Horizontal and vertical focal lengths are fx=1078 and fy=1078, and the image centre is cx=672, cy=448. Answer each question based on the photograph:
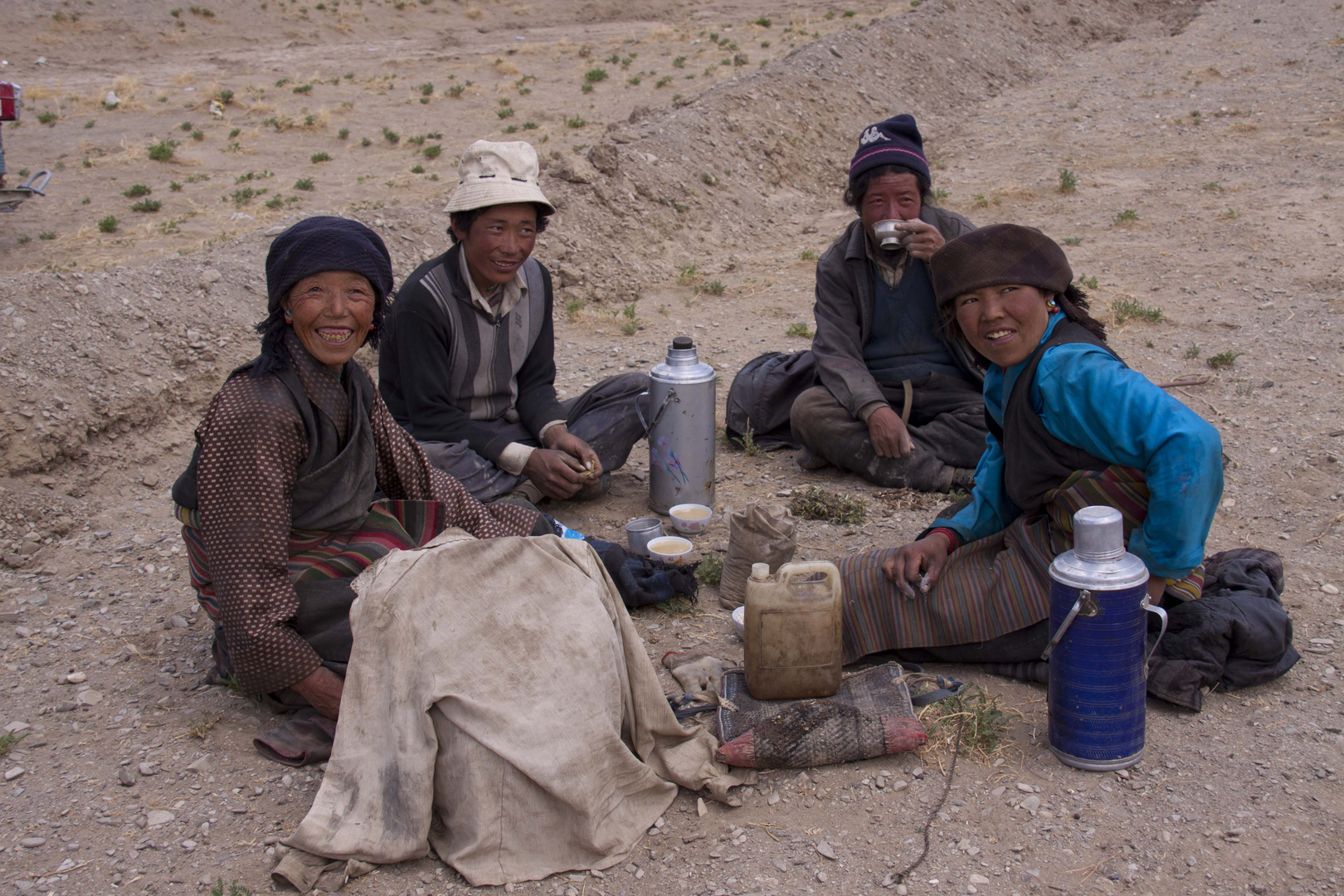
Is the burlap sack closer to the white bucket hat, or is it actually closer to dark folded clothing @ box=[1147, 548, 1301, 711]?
dark folded clothing @ box=[1147, 548, 1301, 711]

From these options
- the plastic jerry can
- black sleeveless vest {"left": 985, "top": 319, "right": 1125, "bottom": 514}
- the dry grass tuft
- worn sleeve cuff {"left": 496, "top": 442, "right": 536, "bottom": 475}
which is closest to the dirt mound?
worn sleeve cuff {"left": 496, "top": 442, "right": 536, "bottom": 475}

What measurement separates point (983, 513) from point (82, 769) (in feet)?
8.30

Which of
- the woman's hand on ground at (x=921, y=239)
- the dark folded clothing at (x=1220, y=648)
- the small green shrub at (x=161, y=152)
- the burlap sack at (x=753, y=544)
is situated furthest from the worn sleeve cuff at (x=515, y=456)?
the small green shrub at (x=161, y=152)

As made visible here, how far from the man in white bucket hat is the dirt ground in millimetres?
393

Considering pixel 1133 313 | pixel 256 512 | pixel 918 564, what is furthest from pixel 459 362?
pixel 1133 313

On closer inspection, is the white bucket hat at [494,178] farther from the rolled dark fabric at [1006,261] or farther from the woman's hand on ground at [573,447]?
the rolled dark fabric at [1006,261]

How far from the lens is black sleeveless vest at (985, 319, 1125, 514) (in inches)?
105

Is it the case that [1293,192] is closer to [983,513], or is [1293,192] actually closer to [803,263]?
[803,263]

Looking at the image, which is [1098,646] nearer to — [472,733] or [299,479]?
[472,733]

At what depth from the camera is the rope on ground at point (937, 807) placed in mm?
2334

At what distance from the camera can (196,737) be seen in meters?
2.88

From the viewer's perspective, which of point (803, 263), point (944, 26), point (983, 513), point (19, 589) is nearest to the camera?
point (983, 513)

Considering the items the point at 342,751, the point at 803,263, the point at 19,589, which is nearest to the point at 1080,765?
the point at 342,751

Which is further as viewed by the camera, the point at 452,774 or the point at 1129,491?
the point at 1129,491
